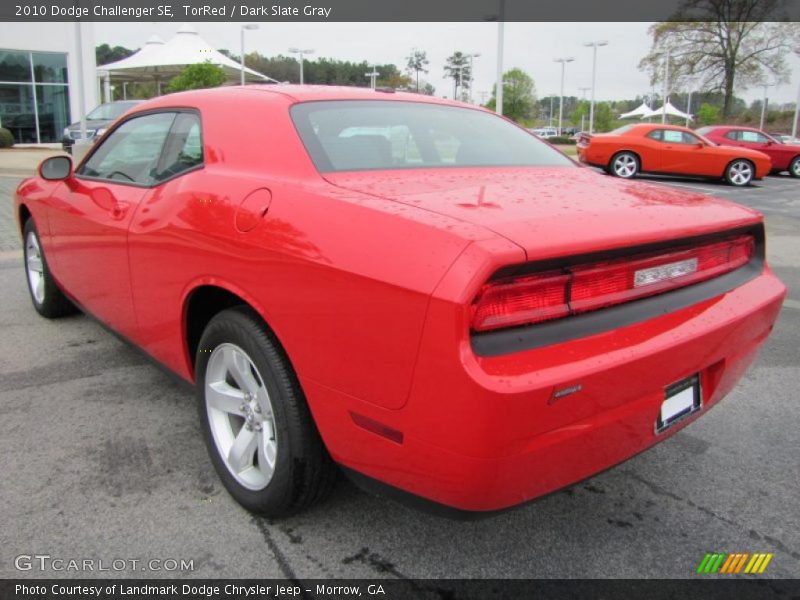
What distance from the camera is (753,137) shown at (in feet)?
67.5

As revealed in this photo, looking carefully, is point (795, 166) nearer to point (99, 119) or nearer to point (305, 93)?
point (99, 119)

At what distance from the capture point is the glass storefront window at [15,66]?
2280 centimetres

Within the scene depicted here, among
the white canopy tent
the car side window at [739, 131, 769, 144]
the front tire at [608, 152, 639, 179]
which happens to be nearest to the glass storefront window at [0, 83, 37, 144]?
the white canopy tent

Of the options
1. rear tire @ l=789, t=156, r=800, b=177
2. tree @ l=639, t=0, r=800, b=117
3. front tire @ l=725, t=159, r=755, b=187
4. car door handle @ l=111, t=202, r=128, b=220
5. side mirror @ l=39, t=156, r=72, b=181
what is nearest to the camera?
car door handle @ l=111, t=202, r=128, b=220

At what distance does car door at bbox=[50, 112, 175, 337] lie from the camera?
301cm

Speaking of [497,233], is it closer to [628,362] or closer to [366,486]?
[628,362]

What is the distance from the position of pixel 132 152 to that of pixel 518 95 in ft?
219

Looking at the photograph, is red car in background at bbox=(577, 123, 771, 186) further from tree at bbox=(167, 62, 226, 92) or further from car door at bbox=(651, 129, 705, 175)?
tree at bbox=(167, 62, 226, 92)

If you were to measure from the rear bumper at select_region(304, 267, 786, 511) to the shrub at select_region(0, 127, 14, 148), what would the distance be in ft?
79.3

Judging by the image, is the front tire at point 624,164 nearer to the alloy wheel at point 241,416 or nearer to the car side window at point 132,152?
the car side window at point 132,152

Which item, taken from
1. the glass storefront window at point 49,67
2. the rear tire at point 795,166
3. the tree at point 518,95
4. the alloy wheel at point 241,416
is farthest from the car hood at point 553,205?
Result: the tree at point 518,95

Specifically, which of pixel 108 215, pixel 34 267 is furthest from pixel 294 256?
pixel 34 267

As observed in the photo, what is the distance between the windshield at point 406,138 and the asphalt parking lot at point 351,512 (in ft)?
4.14

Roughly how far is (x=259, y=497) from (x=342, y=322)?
84cm
